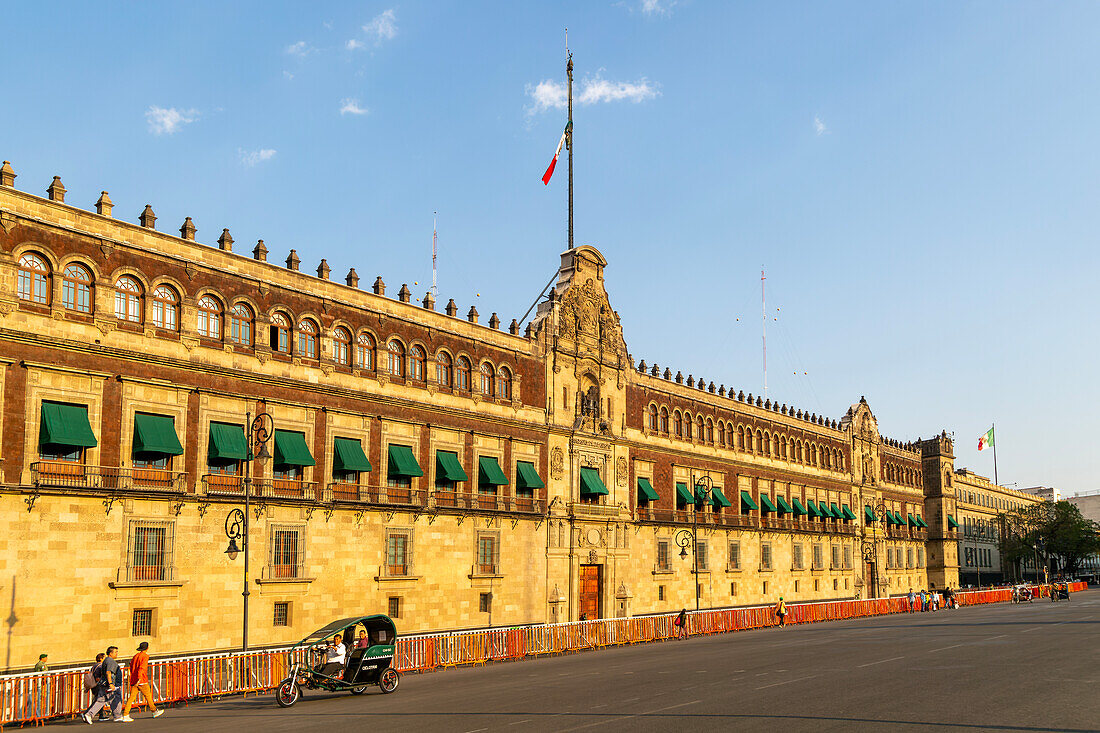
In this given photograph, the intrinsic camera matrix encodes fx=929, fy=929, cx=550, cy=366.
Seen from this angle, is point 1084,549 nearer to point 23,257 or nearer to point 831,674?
point 831,674

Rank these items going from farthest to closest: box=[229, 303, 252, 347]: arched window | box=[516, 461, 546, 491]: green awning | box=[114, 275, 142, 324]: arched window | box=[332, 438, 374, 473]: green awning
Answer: box=[516, 461, 546, 491]: green awning, box=[332, 438, 374, 473]: green awning, box=[229, 303, 252, 347]: arched window, box=[114, 275, 142, 324]: arched window

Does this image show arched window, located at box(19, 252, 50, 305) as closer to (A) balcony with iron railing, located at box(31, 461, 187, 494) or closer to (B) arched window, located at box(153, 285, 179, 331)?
(B) arched window, located at box(153, 285, 179, 331)

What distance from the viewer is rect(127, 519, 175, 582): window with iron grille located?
104ft

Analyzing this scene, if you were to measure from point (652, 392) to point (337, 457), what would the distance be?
2570 centimetres

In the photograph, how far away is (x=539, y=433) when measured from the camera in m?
49.9

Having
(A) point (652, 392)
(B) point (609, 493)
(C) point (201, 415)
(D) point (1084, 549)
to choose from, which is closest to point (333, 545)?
(C) point (201, 415)

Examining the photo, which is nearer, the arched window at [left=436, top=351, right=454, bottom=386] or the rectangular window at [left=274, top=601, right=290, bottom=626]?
the rectangular window at [left=274, top=601, right=290, bottom=626]

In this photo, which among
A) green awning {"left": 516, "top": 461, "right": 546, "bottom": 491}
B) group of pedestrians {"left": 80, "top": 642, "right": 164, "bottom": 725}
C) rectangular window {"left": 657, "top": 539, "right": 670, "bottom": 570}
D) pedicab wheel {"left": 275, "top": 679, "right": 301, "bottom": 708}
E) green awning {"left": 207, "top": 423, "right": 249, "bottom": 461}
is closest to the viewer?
group of pedestrians {"left": 80, "top": 642, "right": 164, "bottom": 725}

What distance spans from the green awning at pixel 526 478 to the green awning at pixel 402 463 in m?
7.49

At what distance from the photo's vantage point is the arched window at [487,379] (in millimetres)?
47250

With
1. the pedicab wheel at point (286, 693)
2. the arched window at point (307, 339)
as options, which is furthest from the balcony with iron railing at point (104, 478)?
the pedicab wheel at point (286, 693)

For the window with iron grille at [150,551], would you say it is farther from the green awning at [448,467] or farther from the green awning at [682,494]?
the green awning at [682,494]

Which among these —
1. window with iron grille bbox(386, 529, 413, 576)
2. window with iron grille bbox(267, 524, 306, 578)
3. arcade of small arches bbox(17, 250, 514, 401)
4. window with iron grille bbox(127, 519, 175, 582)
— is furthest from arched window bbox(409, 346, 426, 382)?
window with iron grille bbox(127, 519, 175, 582)

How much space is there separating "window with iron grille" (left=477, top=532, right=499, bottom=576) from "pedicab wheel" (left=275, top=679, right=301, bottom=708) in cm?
2065
